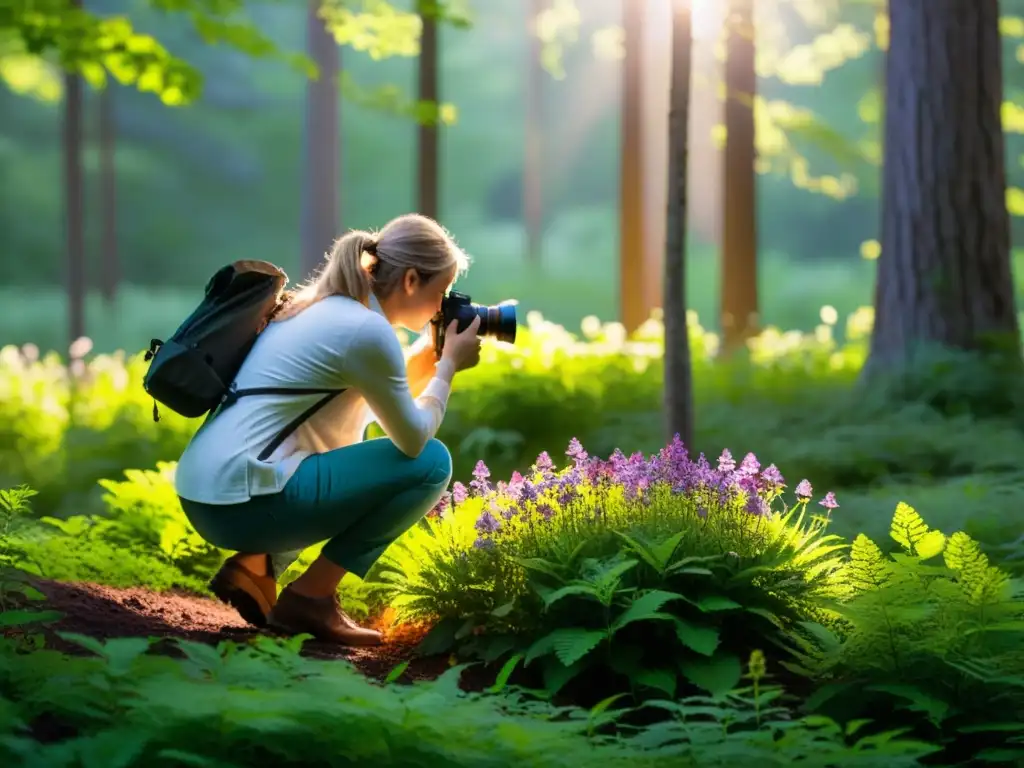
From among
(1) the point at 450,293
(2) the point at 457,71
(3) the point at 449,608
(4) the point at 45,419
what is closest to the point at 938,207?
(1) the point at 450,293

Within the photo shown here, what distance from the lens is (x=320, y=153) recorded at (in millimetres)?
15625

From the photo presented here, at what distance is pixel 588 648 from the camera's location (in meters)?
3.11

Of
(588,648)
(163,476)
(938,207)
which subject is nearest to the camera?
(588,648)

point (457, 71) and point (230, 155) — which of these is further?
point (457, 71)

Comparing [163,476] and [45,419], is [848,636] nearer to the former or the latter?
[163,476]

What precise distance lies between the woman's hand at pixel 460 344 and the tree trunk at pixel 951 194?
465 centimetres

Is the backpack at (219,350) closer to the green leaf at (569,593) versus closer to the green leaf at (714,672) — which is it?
the green leaf at (569,593)

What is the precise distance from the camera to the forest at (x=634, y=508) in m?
2.60

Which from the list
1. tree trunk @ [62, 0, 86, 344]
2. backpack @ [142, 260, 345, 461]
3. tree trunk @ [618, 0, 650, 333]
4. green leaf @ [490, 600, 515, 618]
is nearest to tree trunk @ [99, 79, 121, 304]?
tree trunk @ [62, 0, 86, 344]

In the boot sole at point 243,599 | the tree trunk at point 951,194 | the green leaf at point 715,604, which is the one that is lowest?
the boot sole at point 243,599

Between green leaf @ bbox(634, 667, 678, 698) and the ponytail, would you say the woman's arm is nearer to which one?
the ponytail

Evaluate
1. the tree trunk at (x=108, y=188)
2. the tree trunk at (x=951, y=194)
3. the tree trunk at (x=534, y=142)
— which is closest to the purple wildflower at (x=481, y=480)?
the tree trunk at (x=951, y=194)

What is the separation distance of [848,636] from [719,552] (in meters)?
0.45

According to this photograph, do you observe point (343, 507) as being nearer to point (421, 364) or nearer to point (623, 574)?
point (421, 364)
